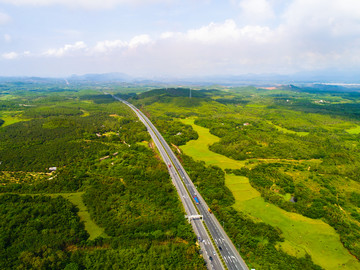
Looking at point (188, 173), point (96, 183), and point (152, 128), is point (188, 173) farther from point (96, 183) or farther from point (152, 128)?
point (152, 128)

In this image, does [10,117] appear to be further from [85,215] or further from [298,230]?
[298,230]

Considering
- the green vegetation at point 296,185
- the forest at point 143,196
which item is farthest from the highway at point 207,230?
the green vegetation at point 296,185

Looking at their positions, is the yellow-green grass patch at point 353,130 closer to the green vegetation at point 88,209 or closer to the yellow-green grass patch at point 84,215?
the green vegetation at point 88,209

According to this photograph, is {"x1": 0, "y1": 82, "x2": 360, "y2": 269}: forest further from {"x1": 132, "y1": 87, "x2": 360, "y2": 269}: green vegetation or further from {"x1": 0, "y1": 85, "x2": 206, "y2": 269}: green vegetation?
{"x1": 132, "y1": 87, "x2": 360, "y2": 269}: green vegetation

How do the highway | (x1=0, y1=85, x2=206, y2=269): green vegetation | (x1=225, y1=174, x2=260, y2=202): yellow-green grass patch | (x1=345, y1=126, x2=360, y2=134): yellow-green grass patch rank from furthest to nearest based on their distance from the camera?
(x1=345, y1=126, x2=360, y2=134): yellow-green grass patch, (x1=225, y1=174, x2=260, y2=202): yellow-green grass patch, the highway, (x1=0, y1=85, x2=206, y2=269): green vegetation

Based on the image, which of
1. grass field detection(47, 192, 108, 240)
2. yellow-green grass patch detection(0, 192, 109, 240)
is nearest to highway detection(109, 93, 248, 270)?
yellow-green grass patch detection(0, 192, 109, 240)

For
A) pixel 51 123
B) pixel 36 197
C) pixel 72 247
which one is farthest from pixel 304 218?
pixel 51 123
